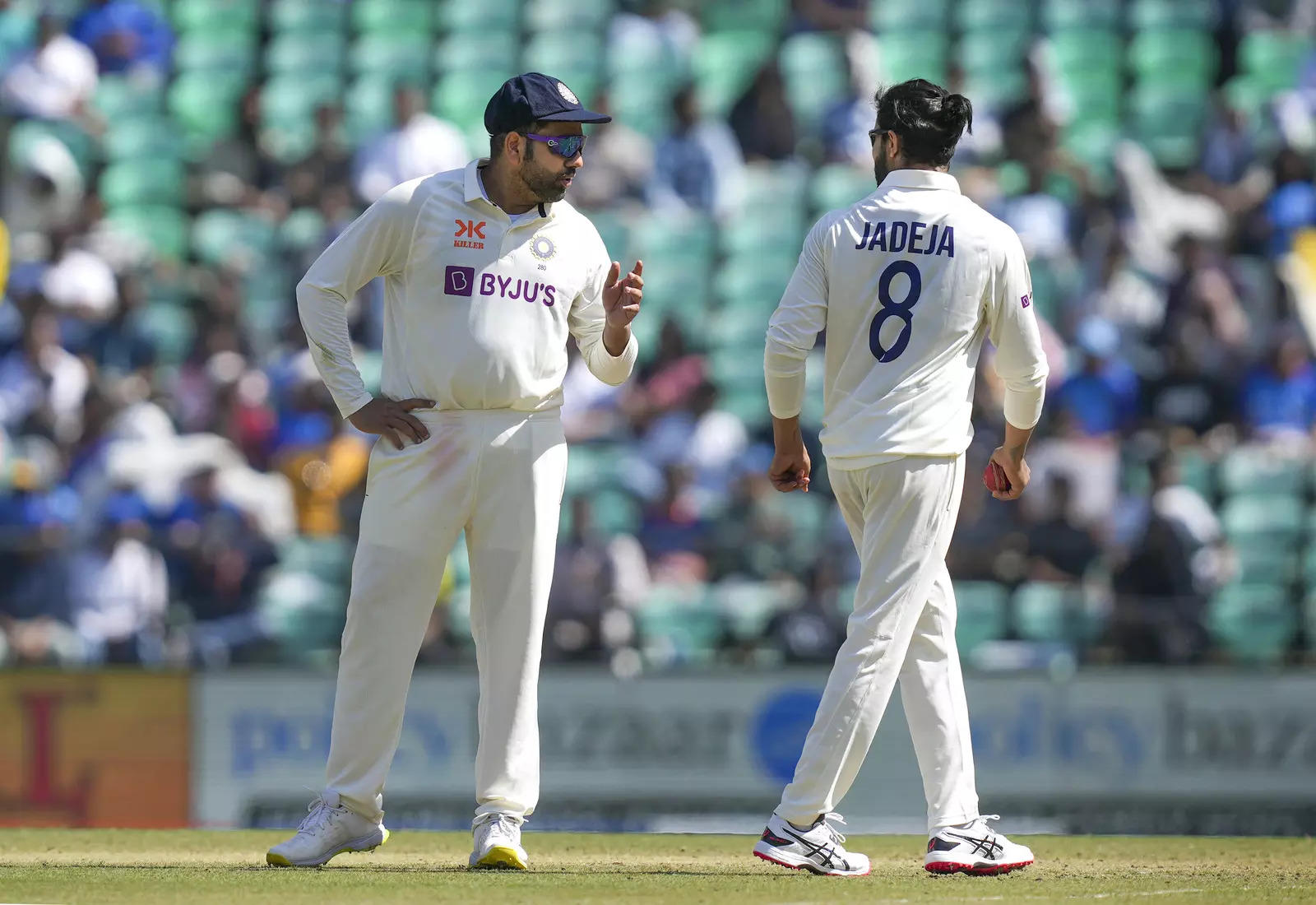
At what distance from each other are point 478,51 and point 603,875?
1018 cm

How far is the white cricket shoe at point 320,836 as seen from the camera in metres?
6.00

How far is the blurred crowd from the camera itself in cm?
1090

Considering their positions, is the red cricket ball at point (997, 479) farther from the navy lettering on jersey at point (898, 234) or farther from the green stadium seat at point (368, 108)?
the green stadium seat at point (368, 108)

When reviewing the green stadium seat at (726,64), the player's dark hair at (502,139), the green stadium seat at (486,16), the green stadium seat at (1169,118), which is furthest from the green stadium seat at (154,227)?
the player's dark hair at (502,139)

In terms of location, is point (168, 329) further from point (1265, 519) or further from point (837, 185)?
point (1265, 519)

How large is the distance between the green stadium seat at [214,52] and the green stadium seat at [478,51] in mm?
1571

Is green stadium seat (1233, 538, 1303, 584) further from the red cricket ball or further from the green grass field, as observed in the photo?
the red cricket ball

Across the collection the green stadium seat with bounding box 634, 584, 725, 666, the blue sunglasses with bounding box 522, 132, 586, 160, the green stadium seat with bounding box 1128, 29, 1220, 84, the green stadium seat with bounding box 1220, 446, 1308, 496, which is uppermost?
the green stadium seat with bounding box 1128, 29, 1220, 84

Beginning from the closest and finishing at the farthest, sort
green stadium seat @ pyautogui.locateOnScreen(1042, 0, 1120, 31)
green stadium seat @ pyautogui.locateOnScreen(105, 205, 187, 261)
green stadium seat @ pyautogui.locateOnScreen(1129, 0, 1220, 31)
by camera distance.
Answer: green stadium seat @ pyautogui.locateOnScreen(1129, 0, 1220, 31)
green stadium seat @ pyautogui.locateOnScreen(1042, 0, 1120, 31)
green stadium seat @ pyautogui.locateOnScreen(105, 205, 187, 261)

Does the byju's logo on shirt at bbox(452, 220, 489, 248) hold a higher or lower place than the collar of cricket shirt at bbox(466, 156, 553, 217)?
lower

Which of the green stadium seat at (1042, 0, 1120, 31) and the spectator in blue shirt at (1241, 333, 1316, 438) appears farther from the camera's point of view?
the green stadium seat at (1042, 0, 1120, 31)

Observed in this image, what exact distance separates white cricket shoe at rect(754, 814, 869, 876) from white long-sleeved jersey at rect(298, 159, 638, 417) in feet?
4.75

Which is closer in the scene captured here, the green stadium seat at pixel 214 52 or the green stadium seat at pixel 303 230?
the green stadium seat at pixel 303 230

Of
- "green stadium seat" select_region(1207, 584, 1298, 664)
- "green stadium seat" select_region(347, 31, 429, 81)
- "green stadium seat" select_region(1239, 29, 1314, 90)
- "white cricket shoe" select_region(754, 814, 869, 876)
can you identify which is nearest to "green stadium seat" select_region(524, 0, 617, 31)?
"green stadium seat" select_region(347, 31, 429, 81)
